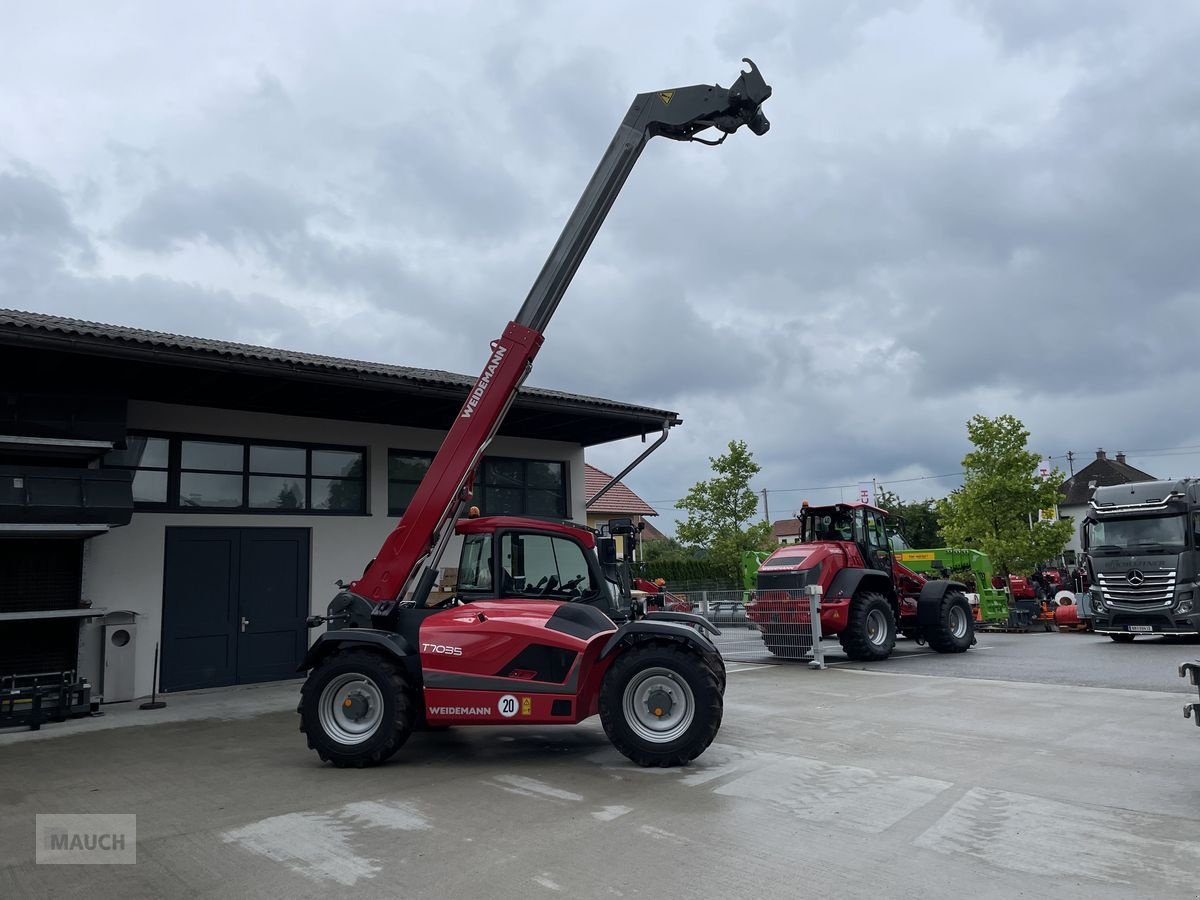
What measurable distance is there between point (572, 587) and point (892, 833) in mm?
3288

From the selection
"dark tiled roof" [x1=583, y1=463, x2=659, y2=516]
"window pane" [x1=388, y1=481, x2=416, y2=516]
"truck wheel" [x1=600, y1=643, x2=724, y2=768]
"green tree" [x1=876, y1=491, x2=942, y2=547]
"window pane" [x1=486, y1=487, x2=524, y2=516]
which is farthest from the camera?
"green tree" [x1=876, y1=491, x2=942, y2=547]

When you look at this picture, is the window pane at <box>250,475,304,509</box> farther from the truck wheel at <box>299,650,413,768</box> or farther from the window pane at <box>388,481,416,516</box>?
the truck wheel at <box>299,650,413,768</box>

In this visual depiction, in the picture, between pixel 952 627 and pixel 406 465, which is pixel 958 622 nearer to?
pixel 952 627

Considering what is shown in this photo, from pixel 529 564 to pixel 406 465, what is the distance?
696 centimetres

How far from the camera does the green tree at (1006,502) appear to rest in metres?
24.8

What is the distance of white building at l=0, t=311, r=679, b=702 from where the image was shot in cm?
929

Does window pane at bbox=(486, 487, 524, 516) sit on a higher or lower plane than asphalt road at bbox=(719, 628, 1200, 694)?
higher

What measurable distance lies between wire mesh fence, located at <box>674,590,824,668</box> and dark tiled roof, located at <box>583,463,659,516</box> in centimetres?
1769

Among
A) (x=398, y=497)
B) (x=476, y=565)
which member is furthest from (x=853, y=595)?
(x=476, y=565)

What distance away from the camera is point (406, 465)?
532 inches

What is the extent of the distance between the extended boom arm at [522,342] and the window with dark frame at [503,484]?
18.1ft

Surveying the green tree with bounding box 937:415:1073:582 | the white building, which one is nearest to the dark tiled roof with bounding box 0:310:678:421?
the white building

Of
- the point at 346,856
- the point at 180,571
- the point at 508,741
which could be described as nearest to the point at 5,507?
the point at 180,571

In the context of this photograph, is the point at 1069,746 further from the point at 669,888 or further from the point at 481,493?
the point at 481,493
